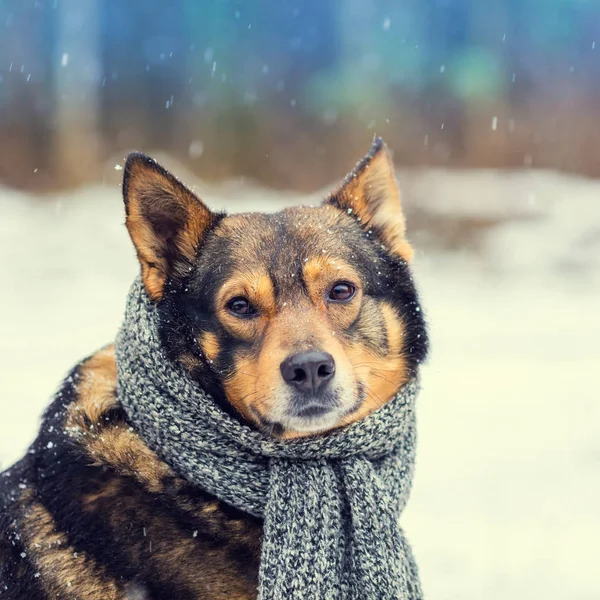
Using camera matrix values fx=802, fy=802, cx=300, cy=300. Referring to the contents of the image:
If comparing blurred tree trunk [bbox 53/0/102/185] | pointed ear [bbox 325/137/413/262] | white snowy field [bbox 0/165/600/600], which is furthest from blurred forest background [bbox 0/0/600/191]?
pointed ear [bbox 325/137/413/262]

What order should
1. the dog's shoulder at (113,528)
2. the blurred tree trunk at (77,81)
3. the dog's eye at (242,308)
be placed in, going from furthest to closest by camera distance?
1. the blurred tree trunk at (77,81)
2. the dog's eye at (242,308)
3. the dog's shoulder at (113,528)

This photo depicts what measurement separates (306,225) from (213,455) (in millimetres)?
881

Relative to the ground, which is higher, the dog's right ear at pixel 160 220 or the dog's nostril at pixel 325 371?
the dog's right ear at pixel 160 220

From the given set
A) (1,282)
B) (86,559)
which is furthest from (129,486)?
(1,282)

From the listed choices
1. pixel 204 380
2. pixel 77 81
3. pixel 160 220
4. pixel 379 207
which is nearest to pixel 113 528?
pixel 204 380

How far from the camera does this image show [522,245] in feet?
35.2

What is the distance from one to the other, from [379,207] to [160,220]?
Result: 835 mm

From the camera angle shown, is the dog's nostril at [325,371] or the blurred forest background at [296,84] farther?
the blurred forest background at [296,84]

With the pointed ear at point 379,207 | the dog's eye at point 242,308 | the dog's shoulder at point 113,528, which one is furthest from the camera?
the pointed ear at point 379,207

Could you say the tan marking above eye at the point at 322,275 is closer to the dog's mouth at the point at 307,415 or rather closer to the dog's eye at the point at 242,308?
the dog's eye at the point at 242,308

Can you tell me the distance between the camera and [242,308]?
8.87 ft

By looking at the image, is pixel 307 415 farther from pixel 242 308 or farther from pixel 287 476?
pixel 242 308

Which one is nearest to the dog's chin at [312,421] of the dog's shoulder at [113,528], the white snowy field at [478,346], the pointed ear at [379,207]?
the dog's shoulder at [113,528]

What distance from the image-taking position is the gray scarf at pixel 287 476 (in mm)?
2523
